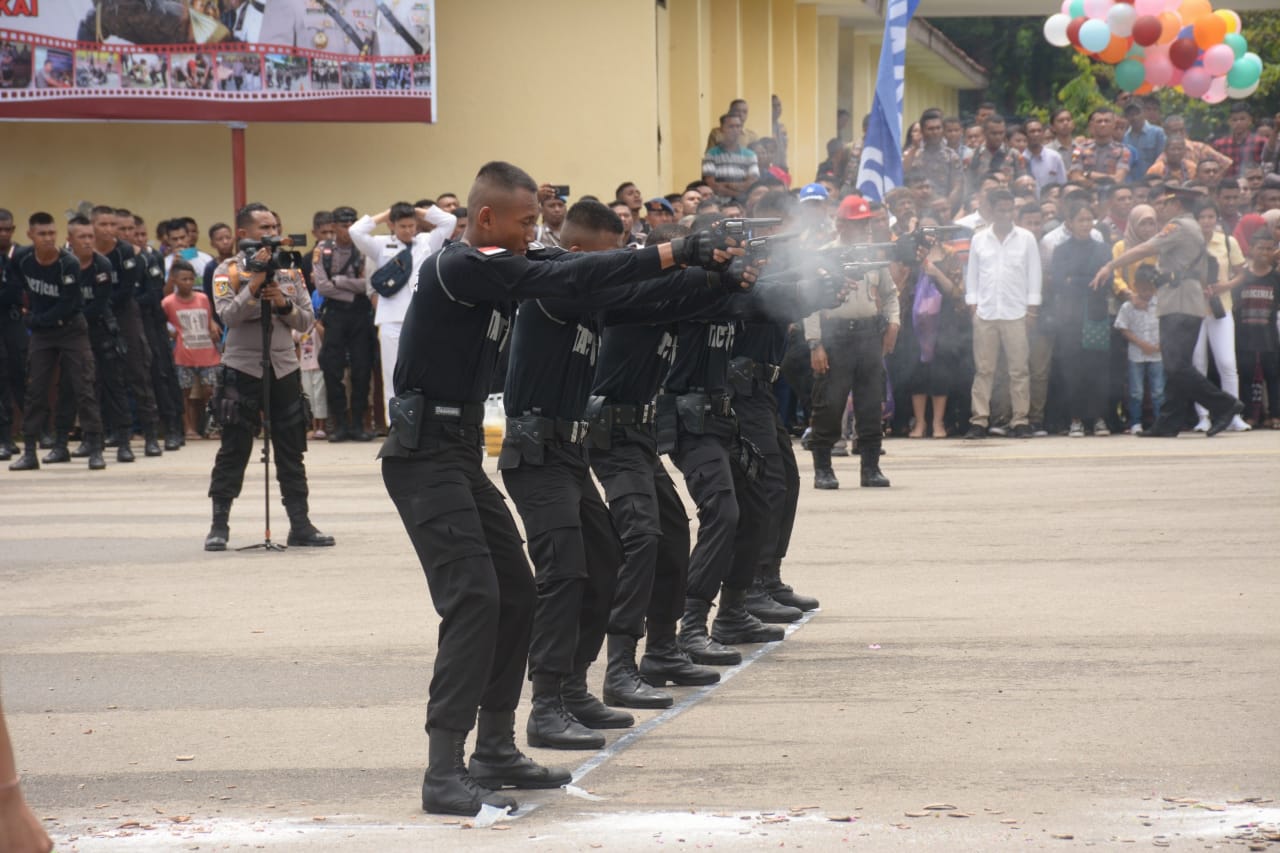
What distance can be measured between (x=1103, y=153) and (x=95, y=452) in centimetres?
1157

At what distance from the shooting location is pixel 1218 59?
23.3 m

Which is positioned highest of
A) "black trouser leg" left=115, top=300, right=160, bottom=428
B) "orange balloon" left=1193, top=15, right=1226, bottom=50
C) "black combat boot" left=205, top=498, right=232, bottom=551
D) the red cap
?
"orange balloon" left=1193, top=15, right=1226, bottom=50

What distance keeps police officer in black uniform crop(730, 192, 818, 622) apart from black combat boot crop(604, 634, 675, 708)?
155cm

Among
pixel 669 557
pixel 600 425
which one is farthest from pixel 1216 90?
pixel 600 425

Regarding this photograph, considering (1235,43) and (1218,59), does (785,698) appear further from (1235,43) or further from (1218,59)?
(1235,43)

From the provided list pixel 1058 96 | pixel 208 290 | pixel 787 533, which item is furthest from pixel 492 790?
pixel 1058 96

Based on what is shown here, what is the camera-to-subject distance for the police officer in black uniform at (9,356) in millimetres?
18562

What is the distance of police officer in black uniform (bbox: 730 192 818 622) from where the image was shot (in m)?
9.10

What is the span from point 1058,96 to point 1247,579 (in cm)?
4002

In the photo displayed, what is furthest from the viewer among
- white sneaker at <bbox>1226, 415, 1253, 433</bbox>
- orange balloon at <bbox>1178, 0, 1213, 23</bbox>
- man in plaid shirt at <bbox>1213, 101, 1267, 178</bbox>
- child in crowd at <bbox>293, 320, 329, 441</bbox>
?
orange balloon at <bbox>1178, 0, 1213, 23</bbox>

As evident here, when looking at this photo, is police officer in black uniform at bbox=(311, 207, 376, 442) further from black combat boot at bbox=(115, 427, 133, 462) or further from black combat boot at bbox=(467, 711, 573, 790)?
black combat boot at bbox=(467, 711, 573, 790)

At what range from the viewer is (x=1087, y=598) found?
31.7 ft

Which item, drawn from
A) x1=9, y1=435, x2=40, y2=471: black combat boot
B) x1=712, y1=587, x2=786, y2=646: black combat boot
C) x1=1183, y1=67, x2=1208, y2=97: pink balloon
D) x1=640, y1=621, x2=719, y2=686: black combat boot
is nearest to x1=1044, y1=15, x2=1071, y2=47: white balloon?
x1=1183, y1=67, x2=1208, y2=97: pink balloon

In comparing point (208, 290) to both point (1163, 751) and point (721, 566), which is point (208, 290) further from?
point (1163, 751)
